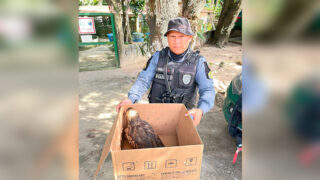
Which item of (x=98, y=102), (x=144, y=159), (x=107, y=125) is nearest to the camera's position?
(x=144, y=159)

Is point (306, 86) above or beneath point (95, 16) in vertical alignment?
beneath

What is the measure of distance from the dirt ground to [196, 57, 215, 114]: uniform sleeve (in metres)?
1.05

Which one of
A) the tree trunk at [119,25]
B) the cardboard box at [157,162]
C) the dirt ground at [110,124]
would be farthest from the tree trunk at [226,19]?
the cardboard box at [157,162]

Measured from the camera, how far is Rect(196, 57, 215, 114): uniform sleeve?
197 cm

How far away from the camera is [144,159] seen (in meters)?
1.07

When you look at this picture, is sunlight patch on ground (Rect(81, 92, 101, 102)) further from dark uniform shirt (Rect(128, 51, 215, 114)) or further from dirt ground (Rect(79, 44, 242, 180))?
dark uniform shirt (Rect(128, 51, 215, 114))

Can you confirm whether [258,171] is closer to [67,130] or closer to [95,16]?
[67,130]

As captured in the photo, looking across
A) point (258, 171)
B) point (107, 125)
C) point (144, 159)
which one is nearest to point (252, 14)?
point (258, 171)

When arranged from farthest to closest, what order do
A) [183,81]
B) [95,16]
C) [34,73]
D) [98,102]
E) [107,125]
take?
1. [95,16]
2. [98,102]
3. [107,125]
4. [183,81]
5. [34,73]

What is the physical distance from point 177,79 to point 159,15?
1.50 meters

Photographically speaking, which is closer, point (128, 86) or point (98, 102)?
point (98, 102)

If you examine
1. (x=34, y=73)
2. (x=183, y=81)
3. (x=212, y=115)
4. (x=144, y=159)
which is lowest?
(x=212, y=115)

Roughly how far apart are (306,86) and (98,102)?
180 inches

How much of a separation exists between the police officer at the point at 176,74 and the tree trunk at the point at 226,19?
8.96 metres
